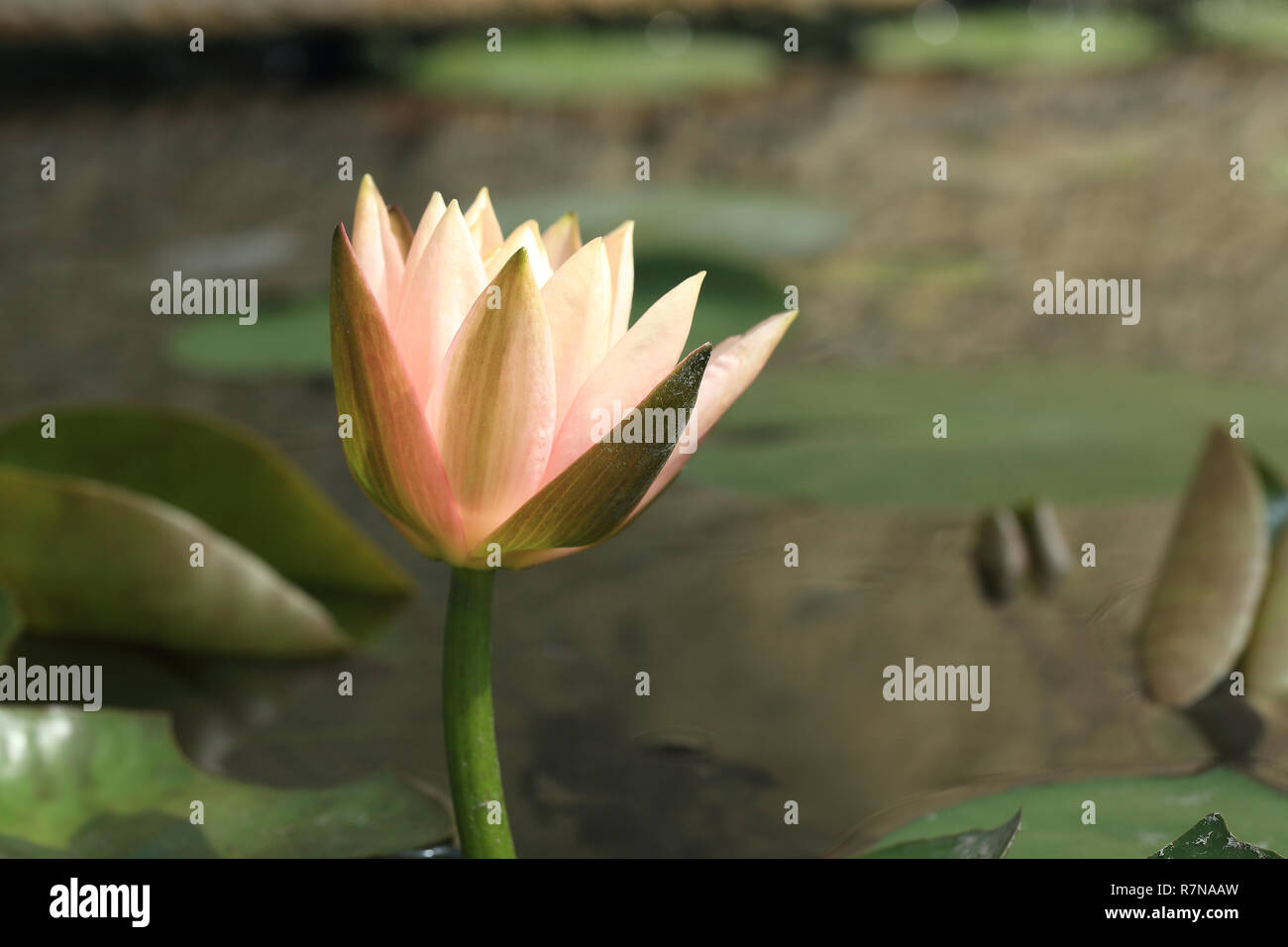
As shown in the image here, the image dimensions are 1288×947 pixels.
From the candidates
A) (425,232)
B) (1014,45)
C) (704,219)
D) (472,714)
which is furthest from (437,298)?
(1014,45)

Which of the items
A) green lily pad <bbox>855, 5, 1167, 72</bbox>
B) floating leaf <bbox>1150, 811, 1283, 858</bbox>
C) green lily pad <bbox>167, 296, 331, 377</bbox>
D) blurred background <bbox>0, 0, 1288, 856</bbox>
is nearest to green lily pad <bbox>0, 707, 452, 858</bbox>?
blurred background <bbox>0, 0, 1288, 856</bbox>

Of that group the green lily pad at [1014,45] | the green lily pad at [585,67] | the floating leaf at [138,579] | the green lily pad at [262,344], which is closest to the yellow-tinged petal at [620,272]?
the floating leaf at [138,579]

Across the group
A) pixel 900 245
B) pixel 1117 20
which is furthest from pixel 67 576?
pixel 1117 20

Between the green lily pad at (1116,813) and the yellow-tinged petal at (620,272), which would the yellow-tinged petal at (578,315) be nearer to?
the yellow-tinged petal at (620,272)

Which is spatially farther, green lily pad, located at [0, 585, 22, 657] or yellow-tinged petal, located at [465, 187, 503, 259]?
green lily pad, located at [0, 585, 22, 657]

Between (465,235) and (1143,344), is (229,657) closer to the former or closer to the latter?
(465,235)

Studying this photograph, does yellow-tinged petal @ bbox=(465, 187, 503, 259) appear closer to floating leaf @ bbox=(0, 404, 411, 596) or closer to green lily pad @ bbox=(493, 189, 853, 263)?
floating leaf @ bbox=(0, 404, 411, 596)
